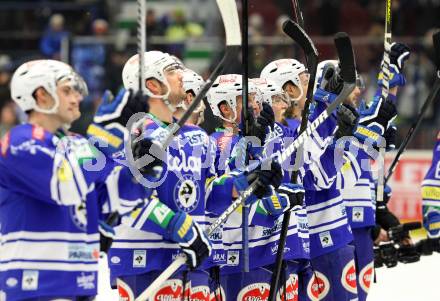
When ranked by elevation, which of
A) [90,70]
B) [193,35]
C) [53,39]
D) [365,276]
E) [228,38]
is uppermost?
[193,35]

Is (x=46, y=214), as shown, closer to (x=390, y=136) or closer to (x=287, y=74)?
(x=287, y=74)

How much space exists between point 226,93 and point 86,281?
176 cm

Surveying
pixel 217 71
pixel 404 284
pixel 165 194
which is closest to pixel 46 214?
pixel 165 194

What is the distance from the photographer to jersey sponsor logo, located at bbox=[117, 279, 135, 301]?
5191 mm

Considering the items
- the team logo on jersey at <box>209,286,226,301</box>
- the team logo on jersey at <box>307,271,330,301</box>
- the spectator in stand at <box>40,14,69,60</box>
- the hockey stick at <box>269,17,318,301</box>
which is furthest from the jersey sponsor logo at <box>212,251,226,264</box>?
the spectator in stand at <box>40,14,69,60</box>

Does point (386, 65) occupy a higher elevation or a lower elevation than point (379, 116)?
higher

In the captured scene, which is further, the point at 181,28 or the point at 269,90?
the point at 181,28

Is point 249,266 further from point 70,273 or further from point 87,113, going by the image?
point 87,113

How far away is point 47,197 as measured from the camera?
438 centimetres

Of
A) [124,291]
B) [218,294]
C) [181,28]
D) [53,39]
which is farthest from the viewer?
[181,28]

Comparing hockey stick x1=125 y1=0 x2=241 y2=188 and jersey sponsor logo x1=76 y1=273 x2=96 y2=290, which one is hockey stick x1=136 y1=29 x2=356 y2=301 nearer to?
hockey stick x1=125 y1=0 x2=241 y2=188

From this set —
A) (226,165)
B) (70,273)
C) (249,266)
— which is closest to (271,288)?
(249,266)

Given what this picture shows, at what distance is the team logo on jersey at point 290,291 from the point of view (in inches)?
236

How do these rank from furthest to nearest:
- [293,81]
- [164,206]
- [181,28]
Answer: [181,28], [293,81], [164,206]
